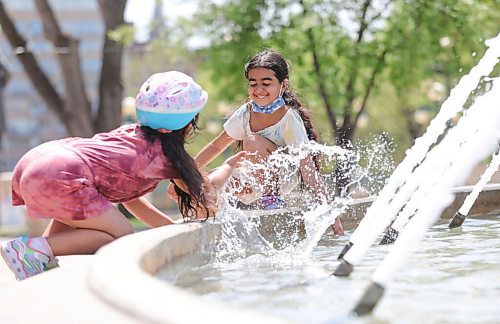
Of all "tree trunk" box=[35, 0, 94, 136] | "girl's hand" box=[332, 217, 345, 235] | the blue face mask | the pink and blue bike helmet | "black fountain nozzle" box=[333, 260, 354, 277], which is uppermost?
the pink and blue bike helmet

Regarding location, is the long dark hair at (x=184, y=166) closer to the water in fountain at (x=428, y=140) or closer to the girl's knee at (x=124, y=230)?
the girl's knee at (x=124, y=230)

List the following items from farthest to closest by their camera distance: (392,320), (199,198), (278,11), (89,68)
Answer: (89,68), (278,11), (199,198), (392,320)

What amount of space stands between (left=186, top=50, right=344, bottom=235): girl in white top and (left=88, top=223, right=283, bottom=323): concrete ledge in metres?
2.03

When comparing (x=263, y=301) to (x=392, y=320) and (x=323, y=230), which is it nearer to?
(x=392, y=320)

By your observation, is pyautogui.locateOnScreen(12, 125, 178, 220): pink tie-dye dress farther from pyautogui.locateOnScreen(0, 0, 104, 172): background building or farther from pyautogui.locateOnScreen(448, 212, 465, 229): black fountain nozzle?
pyautogui.locateOnScreen(0, 0, 104, 172): background building

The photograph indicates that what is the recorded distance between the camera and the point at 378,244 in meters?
4.62

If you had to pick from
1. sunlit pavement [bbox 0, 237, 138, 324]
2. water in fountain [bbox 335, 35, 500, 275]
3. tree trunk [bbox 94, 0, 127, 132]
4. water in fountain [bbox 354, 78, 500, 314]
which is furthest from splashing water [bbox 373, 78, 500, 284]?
tree trunk [bbox 94, 0, 127, 132]

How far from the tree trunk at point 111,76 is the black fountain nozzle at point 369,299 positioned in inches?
Result: 540

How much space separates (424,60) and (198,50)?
351 cm

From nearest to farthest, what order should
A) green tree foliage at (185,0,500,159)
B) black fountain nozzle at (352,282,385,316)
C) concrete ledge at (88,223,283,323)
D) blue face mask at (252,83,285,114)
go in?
concrete ledge at (88,223,283,323)
black fountain nozzle at (352,282,385,316)
blue face mask at (252,83,285,114)
green tree foliage at (185,0,500,159)

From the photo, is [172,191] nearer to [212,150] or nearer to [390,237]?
[212,150]

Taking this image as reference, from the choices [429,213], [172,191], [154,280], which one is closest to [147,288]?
[154,280]

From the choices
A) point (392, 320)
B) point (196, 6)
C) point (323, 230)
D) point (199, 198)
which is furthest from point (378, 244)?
point (196, 6)

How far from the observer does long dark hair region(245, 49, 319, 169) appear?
5.64 metres
